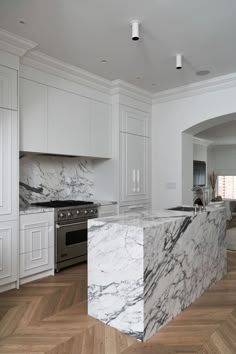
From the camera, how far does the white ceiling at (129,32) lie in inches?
101

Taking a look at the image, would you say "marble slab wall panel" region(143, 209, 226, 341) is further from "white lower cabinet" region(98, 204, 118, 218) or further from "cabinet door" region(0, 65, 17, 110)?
"cabinet door" region(0, 65, 17, 110)

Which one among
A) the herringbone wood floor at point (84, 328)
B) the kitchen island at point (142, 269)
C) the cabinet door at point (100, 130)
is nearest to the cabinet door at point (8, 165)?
the herringbone wood floor at point (84, 328)

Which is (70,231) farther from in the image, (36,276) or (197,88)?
(197,88)

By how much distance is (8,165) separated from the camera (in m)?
3.15

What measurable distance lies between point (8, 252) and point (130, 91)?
3327 mm

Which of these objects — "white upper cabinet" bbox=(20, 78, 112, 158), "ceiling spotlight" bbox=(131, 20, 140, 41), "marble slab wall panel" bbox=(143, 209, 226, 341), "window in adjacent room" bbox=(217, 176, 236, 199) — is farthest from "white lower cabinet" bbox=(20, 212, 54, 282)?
"window in adjacent room" bbox=(217, 176, 236, 199)

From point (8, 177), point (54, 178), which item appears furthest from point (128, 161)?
point (8, 177)

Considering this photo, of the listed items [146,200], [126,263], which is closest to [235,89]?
[146,200]

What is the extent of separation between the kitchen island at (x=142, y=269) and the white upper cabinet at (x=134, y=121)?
2.46m

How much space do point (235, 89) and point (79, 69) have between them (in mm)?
2497

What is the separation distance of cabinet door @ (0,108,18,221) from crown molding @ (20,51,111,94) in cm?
86

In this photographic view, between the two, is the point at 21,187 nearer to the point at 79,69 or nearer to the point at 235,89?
the point at 79,69

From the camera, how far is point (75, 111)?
4.19 meters

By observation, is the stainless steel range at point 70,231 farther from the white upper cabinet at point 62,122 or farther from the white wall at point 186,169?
the white wall at point 186,169
